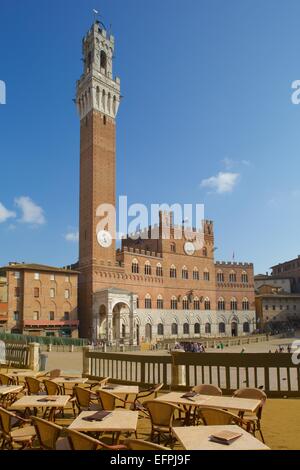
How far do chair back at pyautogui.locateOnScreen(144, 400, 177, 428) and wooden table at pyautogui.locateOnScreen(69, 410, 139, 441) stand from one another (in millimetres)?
A: 366

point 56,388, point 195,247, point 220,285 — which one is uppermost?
point 195,247

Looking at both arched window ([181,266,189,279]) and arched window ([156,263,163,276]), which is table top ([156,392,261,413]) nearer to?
arched window ([156,263,163,276])

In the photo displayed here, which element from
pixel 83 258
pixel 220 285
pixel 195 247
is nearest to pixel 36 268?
pixel 83 258

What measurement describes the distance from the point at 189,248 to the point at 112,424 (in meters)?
58.3

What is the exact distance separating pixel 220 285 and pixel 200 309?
6559 millimetres

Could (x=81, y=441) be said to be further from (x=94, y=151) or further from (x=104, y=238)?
(x=94, y=151)

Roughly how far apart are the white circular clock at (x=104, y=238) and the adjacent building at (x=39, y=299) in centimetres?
488

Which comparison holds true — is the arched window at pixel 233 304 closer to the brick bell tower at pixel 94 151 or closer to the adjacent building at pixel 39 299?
the brick bell tower at pixel 94 151

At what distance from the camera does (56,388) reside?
8.45 meters

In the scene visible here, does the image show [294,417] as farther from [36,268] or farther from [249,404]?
[36,268]

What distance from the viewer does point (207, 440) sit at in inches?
178

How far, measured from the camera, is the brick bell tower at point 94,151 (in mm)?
49344

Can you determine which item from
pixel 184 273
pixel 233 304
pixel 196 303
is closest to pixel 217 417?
pixel 184 273

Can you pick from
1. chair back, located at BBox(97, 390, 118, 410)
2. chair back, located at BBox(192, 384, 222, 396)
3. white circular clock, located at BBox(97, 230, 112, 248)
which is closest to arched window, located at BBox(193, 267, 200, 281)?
white circular clock, located at BBox(97, 230, 112, 248)
